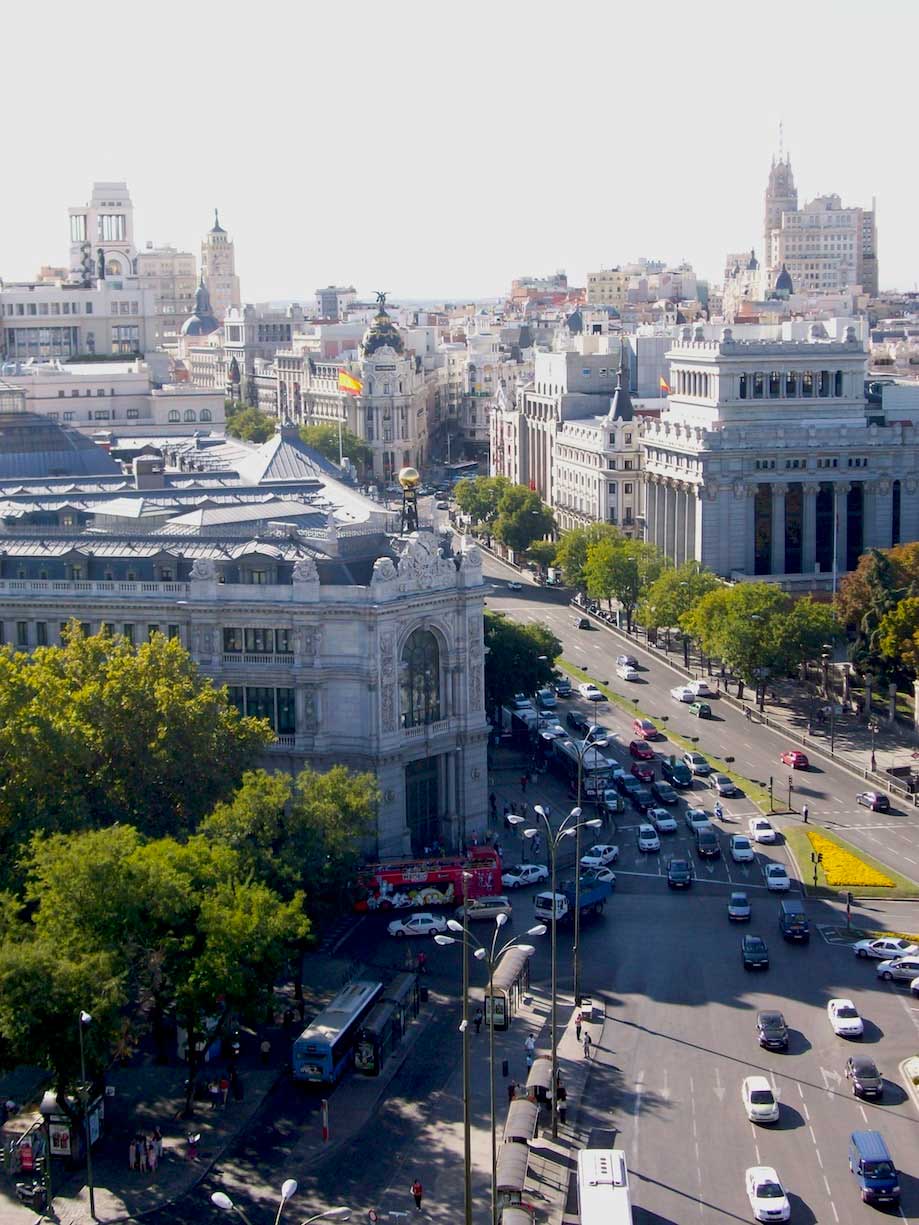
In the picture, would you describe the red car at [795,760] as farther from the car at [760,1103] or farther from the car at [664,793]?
the car at [760,1103]

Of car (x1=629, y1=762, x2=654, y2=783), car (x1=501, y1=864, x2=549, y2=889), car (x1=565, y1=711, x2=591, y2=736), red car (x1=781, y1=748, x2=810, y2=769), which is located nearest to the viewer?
car (x1=501, y1=864, x2=549, y2=889)

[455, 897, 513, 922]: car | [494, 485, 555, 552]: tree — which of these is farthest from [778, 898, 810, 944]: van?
[494, 485, 555, 552]: tree

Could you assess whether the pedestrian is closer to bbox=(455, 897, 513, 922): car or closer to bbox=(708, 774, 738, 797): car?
bbox=(455, 897, 513, 922): car

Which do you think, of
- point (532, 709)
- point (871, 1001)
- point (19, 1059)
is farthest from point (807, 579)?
point (19, 1059)

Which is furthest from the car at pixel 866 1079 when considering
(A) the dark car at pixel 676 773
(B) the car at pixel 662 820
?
(A) the dark car at pixel 676 773

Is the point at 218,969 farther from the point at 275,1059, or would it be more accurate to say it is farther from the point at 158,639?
the point at 158,639
